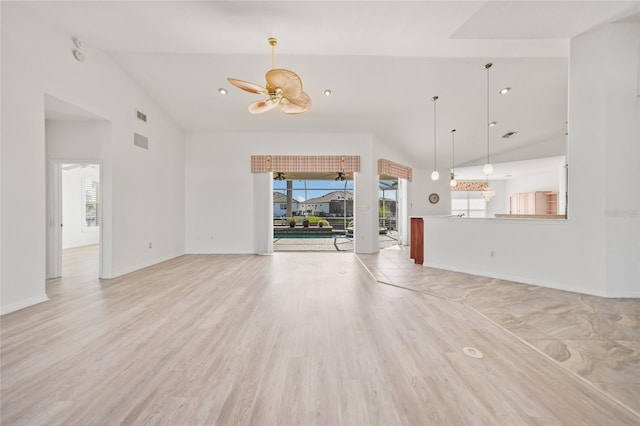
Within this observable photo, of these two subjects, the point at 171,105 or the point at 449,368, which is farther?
the point at 171,105

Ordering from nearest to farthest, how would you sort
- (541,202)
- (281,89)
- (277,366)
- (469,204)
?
(277,366) < (281,89) < (541,202) < (469,204)

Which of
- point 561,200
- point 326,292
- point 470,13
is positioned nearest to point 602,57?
point 470,13

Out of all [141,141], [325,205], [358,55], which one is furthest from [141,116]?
[325,205]

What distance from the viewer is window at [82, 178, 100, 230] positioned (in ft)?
24.1

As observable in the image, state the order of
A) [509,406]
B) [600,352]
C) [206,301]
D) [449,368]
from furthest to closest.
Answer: [206,301] < [600,352] < [449,368] < [509,406]

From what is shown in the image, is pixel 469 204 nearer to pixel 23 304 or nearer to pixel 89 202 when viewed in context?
pixel 23 304

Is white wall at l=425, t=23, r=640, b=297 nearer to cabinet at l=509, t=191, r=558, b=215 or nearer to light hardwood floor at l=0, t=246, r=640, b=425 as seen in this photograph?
light hardwood floor at l=0, t=246, r=640, b=425

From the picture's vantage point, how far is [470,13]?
301 centimetres

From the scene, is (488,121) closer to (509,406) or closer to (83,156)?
(509,406)

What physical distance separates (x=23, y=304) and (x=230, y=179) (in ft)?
13.8

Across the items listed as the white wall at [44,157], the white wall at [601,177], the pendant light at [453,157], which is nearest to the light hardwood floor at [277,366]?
the white wall at [44,157]

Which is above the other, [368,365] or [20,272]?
[20,272]

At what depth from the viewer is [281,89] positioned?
3211 millimetres

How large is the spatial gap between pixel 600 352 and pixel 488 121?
5.67 meters
